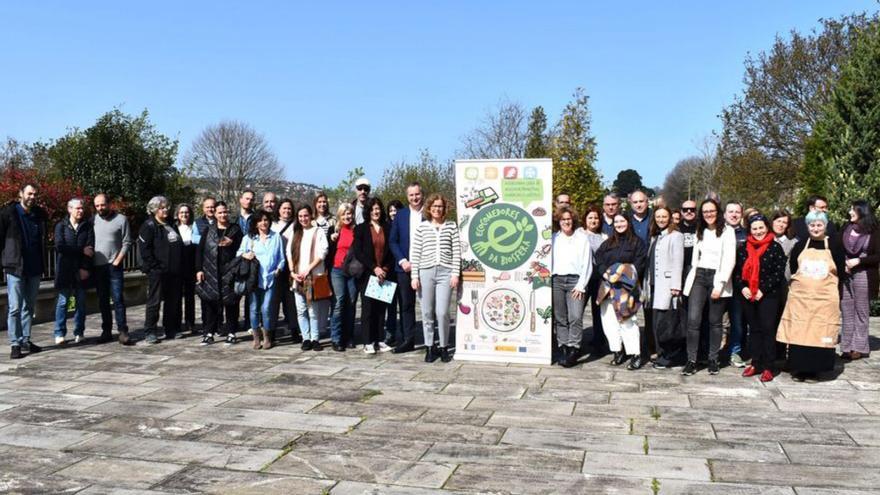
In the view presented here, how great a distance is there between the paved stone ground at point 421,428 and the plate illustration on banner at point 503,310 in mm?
487

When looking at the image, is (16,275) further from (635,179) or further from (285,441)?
(635,179)

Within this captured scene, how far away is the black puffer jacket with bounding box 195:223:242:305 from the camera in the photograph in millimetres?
8570

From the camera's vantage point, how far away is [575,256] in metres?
7.54

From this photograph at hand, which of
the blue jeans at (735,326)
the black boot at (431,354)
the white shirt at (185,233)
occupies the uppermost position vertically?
the white shirt at (185,233)

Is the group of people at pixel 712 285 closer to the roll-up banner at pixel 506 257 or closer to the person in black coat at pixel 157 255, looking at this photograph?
the roll-up banner at pixel 506 257

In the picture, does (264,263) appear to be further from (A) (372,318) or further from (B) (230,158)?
(B) (230,158)

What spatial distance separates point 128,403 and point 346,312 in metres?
3.05

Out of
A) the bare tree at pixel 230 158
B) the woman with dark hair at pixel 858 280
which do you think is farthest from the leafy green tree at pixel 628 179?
the woman with dark hair at pixel 858 280

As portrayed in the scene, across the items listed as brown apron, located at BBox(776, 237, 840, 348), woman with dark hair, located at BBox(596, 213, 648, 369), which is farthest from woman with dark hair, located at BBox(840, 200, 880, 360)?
woman with dark hair, located at BBox(596, 213, 648, 369)

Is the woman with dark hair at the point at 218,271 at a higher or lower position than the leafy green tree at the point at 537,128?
lower

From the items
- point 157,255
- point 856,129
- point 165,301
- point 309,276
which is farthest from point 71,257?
point 856,129

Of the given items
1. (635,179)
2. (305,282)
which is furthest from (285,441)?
(635,179)

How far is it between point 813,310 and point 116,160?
17.2 metres

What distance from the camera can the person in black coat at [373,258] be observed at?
8.16 meters
